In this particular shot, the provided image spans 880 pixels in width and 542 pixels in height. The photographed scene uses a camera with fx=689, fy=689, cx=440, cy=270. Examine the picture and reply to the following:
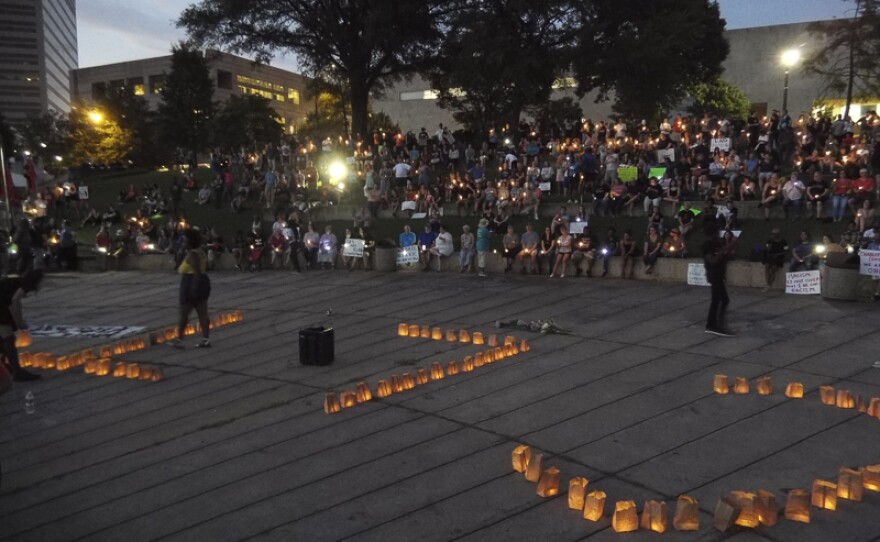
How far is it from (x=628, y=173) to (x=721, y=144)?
3.22 meters

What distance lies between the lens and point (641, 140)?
22.9m

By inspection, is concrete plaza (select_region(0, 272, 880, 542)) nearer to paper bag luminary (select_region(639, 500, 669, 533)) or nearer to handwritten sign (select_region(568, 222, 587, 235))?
paper bag luminary (select_region(639, 500, 669, 533))

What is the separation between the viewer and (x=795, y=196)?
635 inches

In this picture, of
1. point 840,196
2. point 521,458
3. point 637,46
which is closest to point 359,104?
point 637,46

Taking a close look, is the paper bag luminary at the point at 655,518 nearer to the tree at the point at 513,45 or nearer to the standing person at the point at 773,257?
the standing person at the point at 773,257

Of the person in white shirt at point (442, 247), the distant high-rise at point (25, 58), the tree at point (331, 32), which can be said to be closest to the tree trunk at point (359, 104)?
the tree at point (331, 32)

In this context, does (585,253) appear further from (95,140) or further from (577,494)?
(95,140)

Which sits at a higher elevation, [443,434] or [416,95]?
[416,95]

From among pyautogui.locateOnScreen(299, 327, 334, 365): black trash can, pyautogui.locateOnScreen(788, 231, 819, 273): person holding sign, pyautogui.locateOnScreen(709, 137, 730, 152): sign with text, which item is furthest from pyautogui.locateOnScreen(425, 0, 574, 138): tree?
pyautogui.locateOnScreen(299, 327, 334, 365): black trash can

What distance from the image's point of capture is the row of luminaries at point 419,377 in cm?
757

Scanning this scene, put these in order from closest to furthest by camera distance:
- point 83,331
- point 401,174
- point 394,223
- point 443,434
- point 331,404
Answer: point 443,434, point 331,404, point 83,331, point 394,223, point 401,174

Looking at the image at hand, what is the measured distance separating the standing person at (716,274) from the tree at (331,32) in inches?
992

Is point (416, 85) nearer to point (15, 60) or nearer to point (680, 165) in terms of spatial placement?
point (680, 165)

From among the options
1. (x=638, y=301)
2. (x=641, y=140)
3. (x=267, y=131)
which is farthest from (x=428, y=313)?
(x=267, y=131)
